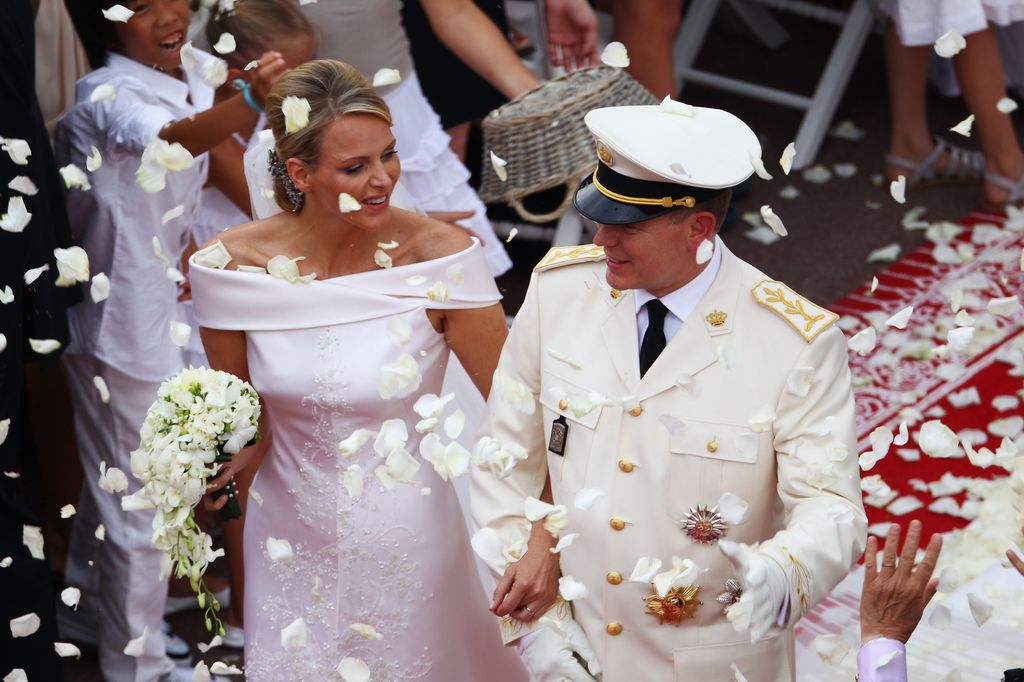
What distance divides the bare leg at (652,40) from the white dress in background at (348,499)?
2.74 meters

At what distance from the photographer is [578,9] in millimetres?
4922

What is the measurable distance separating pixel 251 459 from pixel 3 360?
0.66 metres

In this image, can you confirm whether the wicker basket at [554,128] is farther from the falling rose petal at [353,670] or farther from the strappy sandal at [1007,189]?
the strappy sandal at [1007,189]

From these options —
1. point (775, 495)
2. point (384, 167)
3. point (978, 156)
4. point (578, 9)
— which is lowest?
point (978, 156)

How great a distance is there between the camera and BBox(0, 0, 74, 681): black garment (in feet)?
11.3

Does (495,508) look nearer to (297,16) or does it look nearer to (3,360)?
(3,360)

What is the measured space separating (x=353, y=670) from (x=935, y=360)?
8.87 feet

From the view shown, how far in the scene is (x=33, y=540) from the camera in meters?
3.51

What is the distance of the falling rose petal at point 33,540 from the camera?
350 centimetres

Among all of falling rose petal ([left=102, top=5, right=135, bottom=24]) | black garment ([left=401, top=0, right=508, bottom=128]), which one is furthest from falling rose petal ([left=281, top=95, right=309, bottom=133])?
black garment ([left=401, top=0, right=508, bottom=128])

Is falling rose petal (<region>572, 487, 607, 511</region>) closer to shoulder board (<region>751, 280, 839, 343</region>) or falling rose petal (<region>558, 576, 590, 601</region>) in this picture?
falling rose petal (<region>558, 576, 590, 601</region>)

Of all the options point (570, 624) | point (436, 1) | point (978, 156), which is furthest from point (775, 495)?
point (978, 156)

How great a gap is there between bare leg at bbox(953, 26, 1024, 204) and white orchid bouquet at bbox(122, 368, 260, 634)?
3741mm

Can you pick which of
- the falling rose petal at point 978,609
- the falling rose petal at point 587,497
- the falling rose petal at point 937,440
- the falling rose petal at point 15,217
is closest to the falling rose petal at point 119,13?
the falling rose petal at point 15,217
